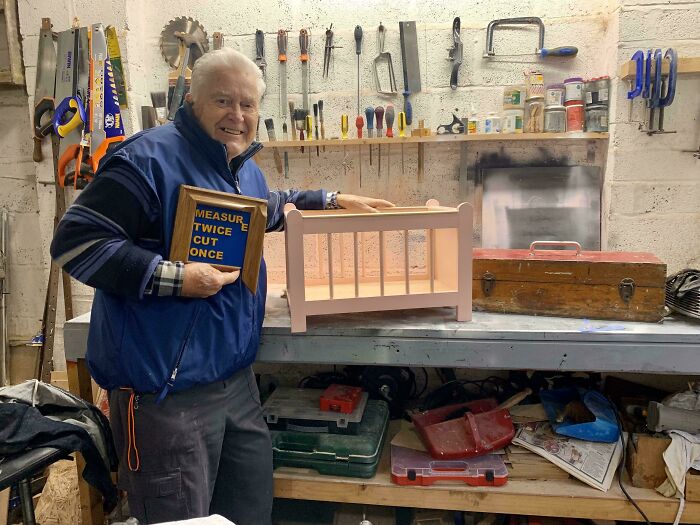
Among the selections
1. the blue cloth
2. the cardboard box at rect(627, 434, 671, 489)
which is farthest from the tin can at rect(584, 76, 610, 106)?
the blue cloth

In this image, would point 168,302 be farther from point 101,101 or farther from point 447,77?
point 447,77

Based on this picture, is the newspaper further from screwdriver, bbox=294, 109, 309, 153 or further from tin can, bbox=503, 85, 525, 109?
screwdriver, bbox=294, 109, 309, 153

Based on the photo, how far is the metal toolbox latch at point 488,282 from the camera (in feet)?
5.20

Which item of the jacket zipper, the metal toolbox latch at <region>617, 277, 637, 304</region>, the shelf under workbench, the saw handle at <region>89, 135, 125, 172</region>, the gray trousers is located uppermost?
the saw handle at <region>89, 135, 125, 172</region>

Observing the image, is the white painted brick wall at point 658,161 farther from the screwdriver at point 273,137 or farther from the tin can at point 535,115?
the screwdriver at point 273,137

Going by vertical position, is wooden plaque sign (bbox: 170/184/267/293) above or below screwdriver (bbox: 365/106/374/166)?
below

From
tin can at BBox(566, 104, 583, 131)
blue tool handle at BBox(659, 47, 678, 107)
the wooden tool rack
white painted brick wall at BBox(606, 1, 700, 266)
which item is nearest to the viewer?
the wooden tool rack

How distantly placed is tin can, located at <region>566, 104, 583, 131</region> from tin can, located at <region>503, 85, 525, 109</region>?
0.58 ft

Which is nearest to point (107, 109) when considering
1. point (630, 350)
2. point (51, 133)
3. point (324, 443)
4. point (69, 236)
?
point (51, 133)

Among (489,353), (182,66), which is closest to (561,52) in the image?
(489,353)

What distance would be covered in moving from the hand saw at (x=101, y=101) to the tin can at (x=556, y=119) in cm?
170

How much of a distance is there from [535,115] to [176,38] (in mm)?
1512

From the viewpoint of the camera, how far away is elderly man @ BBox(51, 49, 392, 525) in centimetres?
113

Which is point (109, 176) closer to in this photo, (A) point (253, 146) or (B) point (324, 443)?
(A) point (253, 146)
